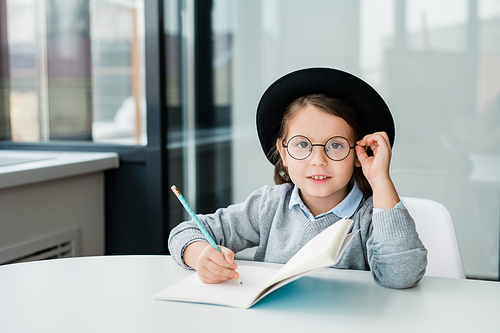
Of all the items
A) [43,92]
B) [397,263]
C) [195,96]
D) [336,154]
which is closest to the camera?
[397,263]

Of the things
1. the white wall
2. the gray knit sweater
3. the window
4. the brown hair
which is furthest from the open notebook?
the window

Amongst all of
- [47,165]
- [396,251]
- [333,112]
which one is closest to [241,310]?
[396,251]

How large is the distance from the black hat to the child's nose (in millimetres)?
149

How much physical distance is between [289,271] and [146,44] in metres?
1.67

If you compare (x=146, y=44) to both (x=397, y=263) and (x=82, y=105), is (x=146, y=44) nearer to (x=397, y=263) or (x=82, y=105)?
(x=82, y=105)

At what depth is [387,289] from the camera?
0.84 meters

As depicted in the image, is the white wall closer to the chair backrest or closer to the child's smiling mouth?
the chair backrest

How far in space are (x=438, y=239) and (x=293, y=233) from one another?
1.14 feet

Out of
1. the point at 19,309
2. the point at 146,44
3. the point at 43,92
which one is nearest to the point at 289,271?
the point at 19,309

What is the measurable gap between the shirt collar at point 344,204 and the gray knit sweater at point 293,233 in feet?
0.04

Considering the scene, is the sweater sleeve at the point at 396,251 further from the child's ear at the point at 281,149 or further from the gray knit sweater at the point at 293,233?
the child's ear at the point at 281,149

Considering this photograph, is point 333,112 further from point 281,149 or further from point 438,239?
point 438,239

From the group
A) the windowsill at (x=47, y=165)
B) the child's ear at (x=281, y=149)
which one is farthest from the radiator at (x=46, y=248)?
the child's ear at (x=281, y=149)

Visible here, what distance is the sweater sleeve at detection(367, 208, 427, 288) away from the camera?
84 cm
